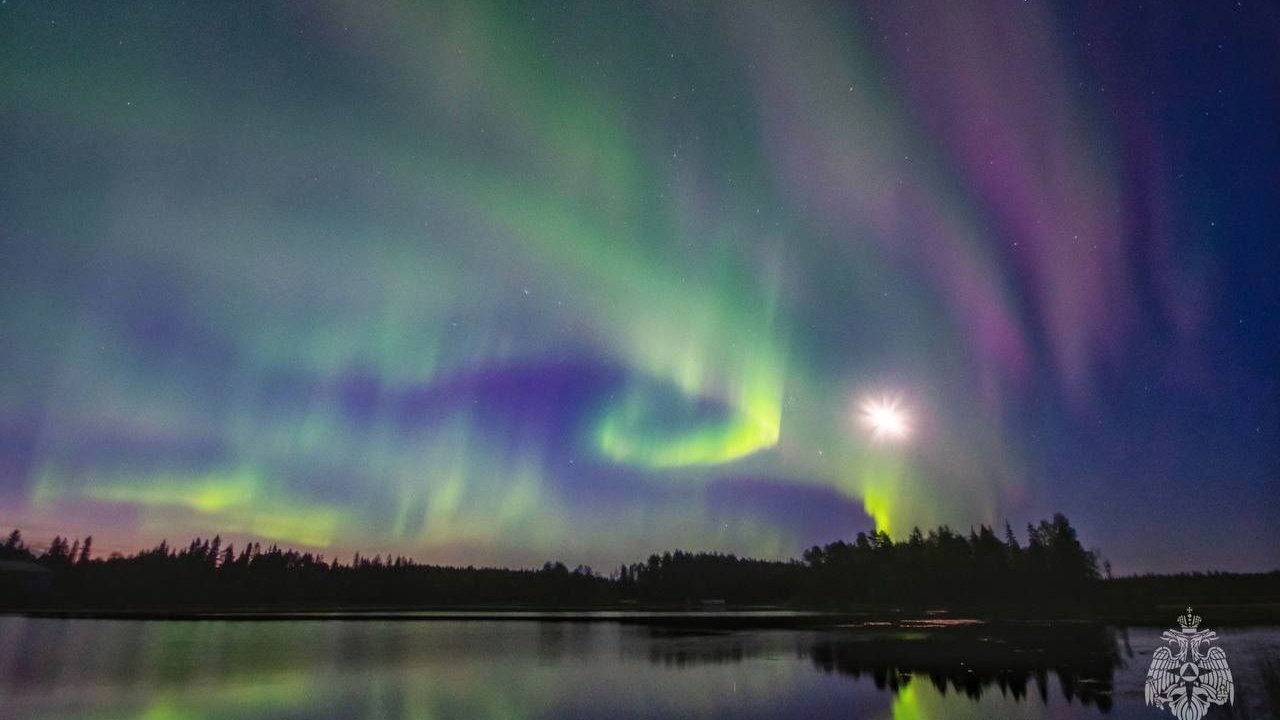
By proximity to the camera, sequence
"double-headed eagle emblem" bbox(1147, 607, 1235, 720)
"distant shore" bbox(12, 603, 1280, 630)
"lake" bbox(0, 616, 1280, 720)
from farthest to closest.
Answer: "distant shore" bbox(12, 603, 1280, 630) → "lake" bbox(0, 616, 1280, 720) → "double-headed eagle emblem" bbox(1147, 607, 1235, 720)

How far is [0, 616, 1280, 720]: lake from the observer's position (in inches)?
1197

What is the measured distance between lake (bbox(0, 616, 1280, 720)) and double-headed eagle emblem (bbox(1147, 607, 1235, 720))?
0.76m

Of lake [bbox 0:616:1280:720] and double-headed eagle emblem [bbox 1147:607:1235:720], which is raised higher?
double-headed eagle emblem [bbox 1147:607:1235:720]

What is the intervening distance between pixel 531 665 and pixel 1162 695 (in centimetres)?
3834

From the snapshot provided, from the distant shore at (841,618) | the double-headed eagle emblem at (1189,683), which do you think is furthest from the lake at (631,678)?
the distant shore at (841,618)

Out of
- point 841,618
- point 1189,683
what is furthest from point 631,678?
point 841,618

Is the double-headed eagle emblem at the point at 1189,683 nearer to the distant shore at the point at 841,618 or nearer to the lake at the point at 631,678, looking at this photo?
the lake at the point at 631,678

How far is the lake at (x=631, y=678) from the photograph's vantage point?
3041 centimetres

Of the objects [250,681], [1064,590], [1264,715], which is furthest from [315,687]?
[1064,590]

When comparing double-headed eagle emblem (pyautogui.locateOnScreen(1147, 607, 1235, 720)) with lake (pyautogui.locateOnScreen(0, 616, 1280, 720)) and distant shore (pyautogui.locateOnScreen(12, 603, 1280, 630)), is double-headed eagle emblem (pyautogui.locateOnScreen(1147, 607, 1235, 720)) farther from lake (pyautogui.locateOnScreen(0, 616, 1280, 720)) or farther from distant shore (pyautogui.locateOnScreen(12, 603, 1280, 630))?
distant shore (pyautogui.locateOnScreen(12, 603, 1280, 630))

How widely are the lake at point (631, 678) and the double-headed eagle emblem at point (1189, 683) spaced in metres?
0.76

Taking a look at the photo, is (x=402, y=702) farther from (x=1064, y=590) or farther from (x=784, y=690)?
(x=1064, y=590)

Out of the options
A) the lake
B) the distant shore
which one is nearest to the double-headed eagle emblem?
Result: the lake

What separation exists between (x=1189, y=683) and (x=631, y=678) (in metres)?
29.4
